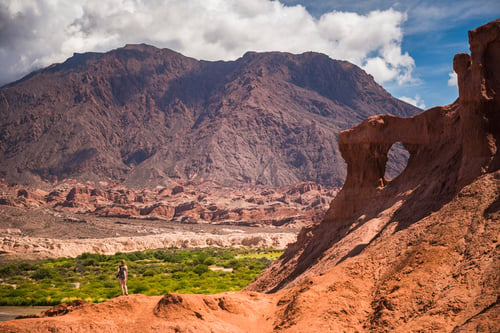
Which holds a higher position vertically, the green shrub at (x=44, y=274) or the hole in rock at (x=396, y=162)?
the hole in rock at (x=396, y=162)

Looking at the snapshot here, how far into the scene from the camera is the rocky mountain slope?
10.7 meters

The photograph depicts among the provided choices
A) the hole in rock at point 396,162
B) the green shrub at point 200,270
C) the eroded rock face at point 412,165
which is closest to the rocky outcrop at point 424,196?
the eroded rock face at point 412,165

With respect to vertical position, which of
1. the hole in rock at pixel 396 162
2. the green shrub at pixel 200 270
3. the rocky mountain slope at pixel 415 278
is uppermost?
the hole in rock at pixel 396 162

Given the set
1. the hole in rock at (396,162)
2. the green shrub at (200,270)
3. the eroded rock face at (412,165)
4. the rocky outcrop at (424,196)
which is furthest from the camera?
the hole in rock at (396,162)

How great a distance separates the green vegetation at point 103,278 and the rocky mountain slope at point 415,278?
18.1 metres

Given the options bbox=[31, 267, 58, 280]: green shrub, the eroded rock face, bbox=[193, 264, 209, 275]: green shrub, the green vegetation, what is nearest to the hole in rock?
the green vegetation

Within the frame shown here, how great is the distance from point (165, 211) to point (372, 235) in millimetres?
101978

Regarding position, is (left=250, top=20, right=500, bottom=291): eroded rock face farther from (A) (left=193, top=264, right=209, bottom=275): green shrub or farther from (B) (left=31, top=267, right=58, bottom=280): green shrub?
(B) (left=31, top=267, right=58, bottom=280): green shrub

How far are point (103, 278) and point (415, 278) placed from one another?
33787mm

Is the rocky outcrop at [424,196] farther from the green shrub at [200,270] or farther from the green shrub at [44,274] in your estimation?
the green shrub at [44,274]

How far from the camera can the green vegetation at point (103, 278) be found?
32344mm

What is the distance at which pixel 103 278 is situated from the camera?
4153cm

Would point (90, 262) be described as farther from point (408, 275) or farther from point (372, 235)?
point (408, 275)

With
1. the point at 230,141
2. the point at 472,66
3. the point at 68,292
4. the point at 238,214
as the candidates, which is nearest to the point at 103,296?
the point at 68,292
